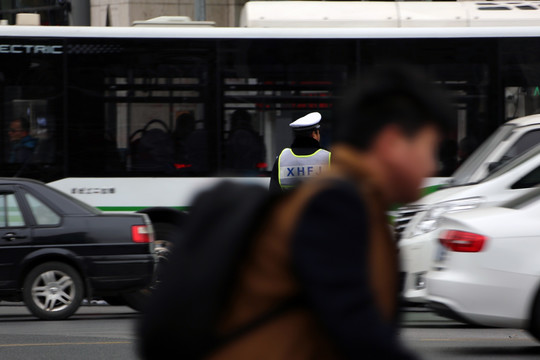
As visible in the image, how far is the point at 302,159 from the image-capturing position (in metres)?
8.67

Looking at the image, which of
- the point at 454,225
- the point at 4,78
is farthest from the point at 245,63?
the point at 454,225

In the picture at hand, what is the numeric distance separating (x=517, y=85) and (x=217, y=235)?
11690mm

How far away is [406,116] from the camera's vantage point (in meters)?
2.08

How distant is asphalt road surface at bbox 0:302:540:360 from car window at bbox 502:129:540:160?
Answer: 6.09ft

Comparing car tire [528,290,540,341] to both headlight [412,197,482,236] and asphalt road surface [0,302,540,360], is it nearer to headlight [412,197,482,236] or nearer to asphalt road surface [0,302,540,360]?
asphalt road surface [0,302,540,360]

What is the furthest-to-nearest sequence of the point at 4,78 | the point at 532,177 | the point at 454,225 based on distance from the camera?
the point at 4,78
the point at 532,177
the point at 454,225

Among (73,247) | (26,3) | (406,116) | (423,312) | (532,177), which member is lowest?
(423,312)

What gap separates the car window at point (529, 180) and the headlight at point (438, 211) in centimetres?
42

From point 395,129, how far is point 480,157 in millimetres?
9395

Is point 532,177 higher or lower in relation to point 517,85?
lower

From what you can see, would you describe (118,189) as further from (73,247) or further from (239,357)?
(239,357)

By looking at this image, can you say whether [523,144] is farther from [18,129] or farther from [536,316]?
[18,129]

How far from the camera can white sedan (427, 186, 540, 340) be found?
7.34 meters

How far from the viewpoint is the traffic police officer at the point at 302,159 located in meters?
8.63
